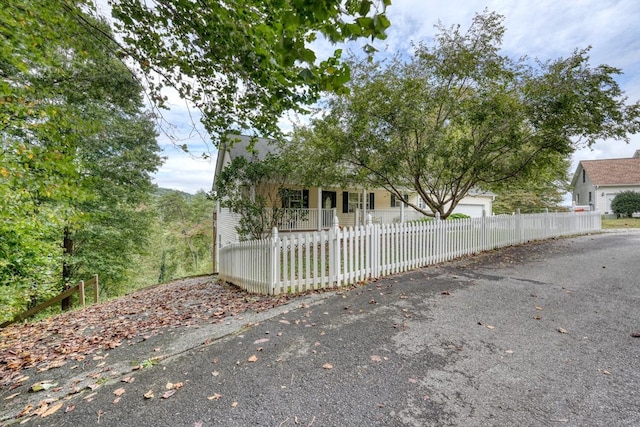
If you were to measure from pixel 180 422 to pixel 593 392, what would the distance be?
11.2 ft

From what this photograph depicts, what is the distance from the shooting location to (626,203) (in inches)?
876

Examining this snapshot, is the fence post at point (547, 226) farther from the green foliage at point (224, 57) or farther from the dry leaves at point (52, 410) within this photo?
the dry leaves at point (52, 410)

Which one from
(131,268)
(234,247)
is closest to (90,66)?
(234,247)

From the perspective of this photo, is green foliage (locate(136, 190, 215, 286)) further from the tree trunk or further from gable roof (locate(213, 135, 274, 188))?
gable roof (locate(213, 135, 274, 188))

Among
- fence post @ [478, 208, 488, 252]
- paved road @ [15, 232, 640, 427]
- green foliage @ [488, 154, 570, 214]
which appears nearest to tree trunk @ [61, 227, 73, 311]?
paved road @ [15, 232, 640, 427]

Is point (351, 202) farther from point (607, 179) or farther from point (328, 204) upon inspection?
point (607, 179)

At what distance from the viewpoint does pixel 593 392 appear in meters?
2.45

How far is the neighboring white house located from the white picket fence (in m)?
24.6

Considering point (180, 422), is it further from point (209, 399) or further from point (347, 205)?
point (347, 205)

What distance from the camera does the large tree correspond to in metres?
7.68

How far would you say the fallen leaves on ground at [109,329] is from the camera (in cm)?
398

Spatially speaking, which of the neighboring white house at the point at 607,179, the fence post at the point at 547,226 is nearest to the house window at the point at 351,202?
the fence post at the point at 547,226

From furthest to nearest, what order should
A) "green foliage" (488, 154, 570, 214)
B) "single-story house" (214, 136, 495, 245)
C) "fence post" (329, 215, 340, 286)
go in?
1. "green foliage" (488, 154, 570, 214)
2. "single-story house" (214, 136, 495, 245)
3. "fence post" (329, 215, 340, 286)

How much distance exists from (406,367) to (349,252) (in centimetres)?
317
